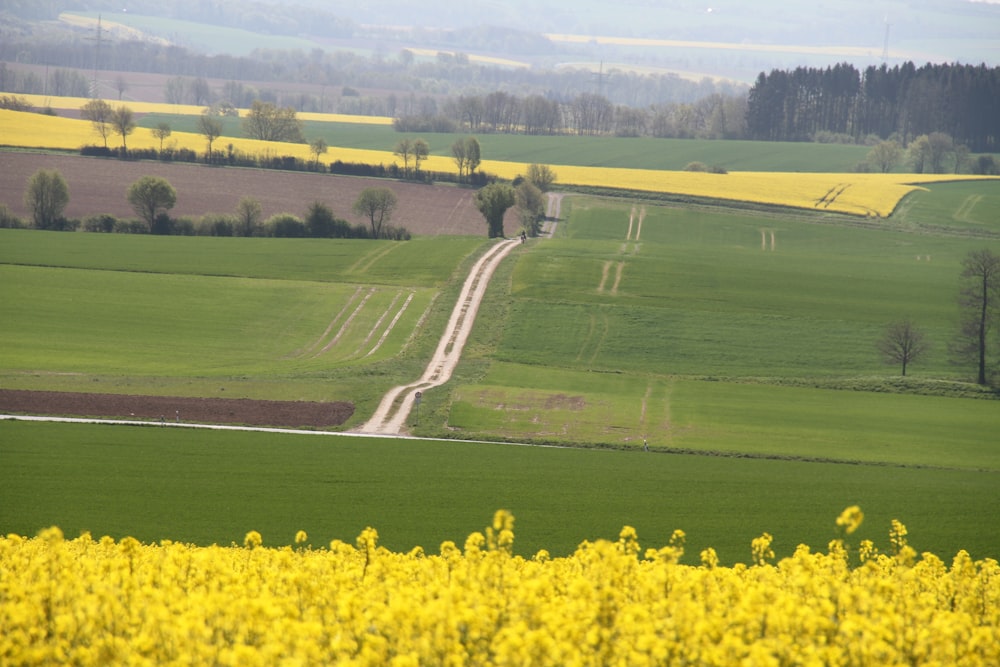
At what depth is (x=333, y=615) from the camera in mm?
14672

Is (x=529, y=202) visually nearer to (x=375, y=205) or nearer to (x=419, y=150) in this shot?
(x=375, y=205)

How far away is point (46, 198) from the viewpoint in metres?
95.9

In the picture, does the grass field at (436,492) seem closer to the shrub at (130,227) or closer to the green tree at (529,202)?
the shrub at (130,227)

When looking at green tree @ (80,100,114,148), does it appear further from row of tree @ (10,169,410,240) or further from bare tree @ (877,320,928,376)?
bare tree @ (877,320,928,376)

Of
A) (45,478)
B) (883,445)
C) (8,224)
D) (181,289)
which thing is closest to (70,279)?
(181,289)

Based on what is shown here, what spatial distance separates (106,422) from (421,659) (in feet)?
123

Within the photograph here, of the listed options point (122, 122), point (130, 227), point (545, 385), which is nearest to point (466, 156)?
point (122, 122)

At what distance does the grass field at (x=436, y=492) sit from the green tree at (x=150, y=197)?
57.4 metres

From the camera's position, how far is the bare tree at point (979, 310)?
6494cm

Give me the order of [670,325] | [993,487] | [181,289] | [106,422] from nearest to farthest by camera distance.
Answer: [993,487]
[106,422]
[670,325]
[181,289]

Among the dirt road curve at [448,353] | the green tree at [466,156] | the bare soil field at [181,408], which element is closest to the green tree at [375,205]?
the dirt road curve at [448,353]

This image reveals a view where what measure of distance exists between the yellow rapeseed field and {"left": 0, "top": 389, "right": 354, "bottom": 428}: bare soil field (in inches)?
1265

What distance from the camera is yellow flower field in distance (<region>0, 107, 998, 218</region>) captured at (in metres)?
125

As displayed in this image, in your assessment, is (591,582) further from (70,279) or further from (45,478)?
(70,279)
